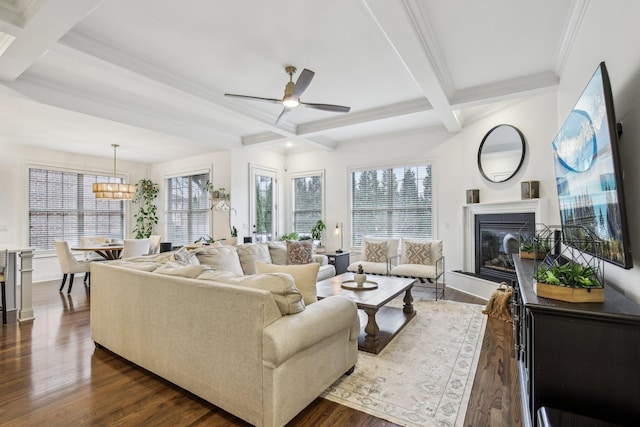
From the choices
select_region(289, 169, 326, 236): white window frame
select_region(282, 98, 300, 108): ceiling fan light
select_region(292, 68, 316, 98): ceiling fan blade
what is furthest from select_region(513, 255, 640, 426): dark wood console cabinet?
Answer: select_region(289, 169, 326, 236): white window frame

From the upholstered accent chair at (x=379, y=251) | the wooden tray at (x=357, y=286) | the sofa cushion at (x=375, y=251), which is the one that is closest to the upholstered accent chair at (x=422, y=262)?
the upholstered accent chair at (x=379, y=251)

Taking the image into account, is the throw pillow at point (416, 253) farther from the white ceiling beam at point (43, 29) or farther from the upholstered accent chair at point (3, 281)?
the upholstered accent chair at point (3, 281)

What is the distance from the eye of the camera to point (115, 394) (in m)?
2.31

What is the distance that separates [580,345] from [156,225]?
854cm

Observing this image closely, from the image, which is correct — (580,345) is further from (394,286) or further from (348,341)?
(394,286)

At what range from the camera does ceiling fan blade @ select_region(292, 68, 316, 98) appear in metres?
2.96

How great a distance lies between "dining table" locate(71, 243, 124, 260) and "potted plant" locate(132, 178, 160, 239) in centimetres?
155

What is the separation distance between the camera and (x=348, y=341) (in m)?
2.49

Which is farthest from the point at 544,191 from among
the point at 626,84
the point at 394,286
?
the point at 626,84

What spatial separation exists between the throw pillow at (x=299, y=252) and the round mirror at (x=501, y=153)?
307 centimetres

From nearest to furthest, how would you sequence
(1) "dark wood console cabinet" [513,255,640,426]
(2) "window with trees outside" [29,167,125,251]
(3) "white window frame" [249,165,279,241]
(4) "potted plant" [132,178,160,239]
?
(1) "dark wood console cabinet" [513,255,640,426]
(2) "window with trees outside" [29,167,125,251]
(3) "white window frame" [249,165,279,241]
(4) "potted plant" [132,178,160,239]

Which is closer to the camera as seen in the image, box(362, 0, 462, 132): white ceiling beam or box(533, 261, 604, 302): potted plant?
box(533, 261, 604, 302): potted plant

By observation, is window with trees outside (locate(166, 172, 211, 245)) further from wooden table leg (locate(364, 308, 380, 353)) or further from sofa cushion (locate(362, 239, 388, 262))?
wooden table leg (locate(364, 308, 380, 353))

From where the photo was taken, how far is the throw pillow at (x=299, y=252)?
5.19 meters
